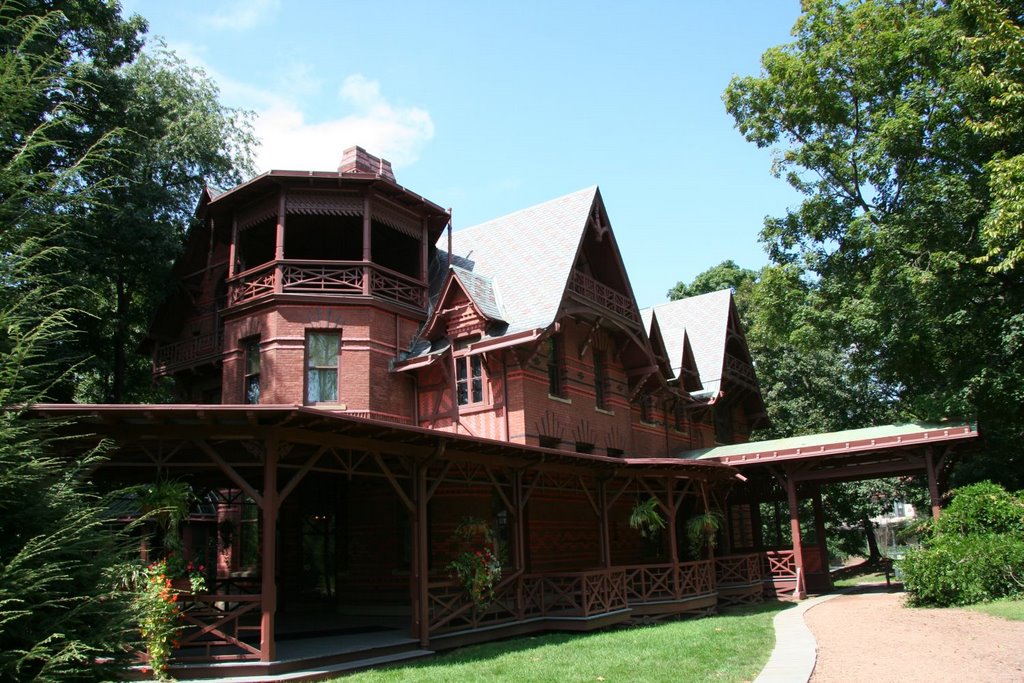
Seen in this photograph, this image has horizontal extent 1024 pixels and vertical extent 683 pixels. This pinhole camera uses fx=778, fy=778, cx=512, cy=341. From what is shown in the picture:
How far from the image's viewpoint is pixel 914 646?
42.0 ft

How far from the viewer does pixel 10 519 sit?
6359 mm

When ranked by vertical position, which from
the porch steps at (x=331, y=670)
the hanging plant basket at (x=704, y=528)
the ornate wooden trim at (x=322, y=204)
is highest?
the ornate wooden trim at (x=322, y=204)

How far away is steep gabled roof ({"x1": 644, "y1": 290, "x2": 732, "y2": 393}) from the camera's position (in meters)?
27.9

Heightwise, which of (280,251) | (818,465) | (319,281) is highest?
(280,251)

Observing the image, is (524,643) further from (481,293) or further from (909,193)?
(909,193)

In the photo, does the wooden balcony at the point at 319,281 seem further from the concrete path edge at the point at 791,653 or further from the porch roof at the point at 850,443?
the concrete path edge at the point at 791,653

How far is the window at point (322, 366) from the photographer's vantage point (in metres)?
19.1

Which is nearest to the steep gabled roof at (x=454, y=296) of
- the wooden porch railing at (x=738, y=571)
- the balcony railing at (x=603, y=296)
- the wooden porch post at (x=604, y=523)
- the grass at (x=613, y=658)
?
the balcony railing at (x=603, y=296)

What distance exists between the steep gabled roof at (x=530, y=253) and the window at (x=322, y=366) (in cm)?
440

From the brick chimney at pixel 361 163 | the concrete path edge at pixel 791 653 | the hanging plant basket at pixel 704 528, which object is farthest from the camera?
the brick chimney at pixel 361 163

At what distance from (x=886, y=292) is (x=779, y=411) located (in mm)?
16728

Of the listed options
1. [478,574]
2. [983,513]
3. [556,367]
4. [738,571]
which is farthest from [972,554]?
[478,574]

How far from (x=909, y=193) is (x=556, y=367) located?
12333 mm

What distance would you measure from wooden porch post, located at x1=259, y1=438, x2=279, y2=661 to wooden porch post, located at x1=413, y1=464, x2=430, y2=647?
2.85 meters
